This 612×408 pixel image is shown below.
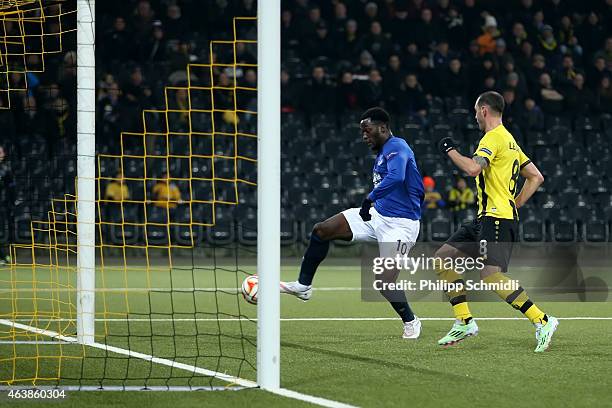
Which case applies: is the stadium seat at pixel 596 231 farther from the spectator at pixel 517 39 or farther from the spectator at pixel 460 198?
the spectator at pixel 517 39

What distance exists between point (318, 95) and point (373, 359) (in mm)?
13548

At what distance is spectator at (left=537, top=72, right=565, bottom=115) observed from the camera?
22.0 meters

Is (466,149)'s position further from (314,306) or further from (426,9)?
(314,306)

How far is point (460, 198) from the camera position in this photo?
20.0 metres

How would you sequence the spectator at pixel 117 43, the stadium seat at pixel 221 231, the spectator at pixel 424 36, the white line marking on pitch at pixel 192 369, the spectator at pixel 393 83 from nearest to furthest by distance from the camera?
1. the white line marking on pitch at pixel 192 369
2. the stadium seat at pixel 221 231
3. the spectator at pixel 117 43
4. the spectator at pixel 393 83
5. the spectator at pixel 424 36

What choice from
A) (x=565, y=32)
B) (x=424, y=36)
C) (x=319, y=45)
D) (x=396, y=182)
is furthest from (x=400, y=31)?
(x=396, y=182)

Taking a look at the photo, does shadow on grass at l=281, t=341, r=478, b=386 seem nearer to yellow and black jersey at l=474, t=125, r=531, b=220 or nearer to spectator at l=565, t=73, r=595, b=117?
yellow and black jersey at l=474, t=125, r=531, b=220

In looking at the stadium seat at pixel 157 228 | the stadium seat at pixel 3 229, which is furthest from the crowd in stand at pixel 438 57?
the stadium seat at pixel 3 229

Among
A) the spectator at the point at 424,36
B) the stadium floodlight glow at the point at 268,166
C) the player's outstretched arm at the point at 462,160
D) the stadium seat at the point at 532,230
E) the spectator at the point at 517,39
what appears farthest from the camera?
the spectator at the point at 517,39

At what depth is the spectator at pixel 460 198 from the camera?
1994 centimetres

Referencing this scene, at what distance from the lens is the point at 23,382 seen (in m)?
6.71

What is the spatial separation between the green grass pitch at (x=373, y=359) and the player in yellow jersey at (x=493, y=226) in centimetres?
27

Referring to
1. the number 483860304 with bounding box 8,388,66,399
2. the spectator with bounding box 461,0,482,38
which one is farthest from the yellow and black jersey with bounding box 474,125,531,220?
the spectator with bounding box 461,0,482,38

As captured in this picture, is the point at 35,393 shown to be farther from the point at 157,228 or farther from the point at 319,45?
the point at 319,45
